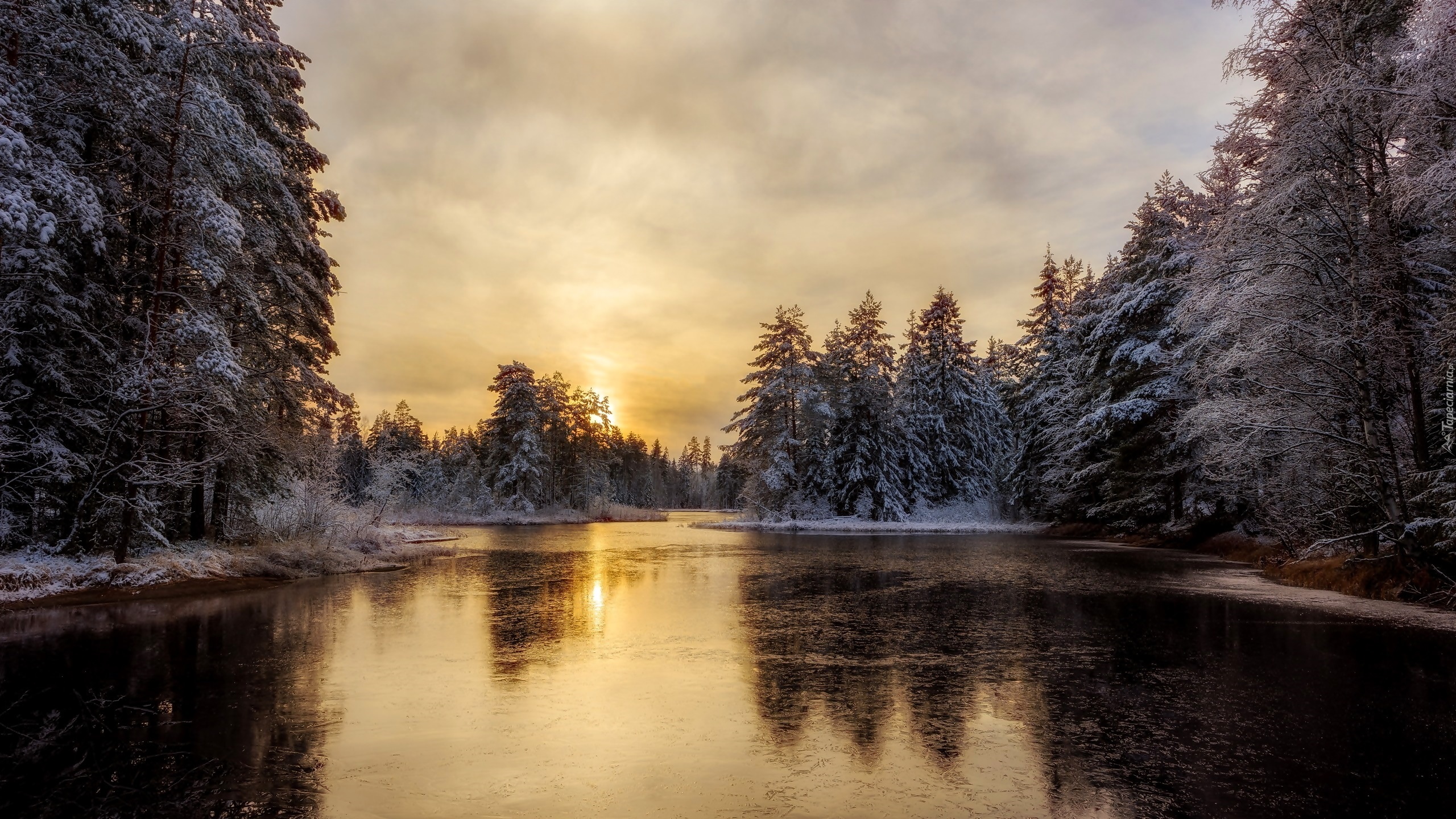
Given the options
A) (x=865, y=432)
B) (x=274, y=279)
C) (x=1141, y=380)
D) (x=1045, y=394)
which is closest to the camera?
(x=274, y=279)

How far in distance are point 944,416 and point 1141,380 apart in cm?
2128

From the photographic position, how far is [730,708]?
7.05 metres

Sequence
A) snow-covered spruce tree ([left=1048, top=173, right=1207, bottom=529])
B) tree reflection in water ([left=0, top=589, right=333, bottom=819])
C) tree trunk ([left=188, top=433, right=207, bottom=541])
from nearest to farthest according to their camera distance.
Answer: tree reflection in water ([left=0, top=589, right=333, bottom=819]) → tree trunk ([left=188, top=433, right=207, bottom=541]) → snow-covered spruce tree ([left=1048, top=173, right=1207, bottom=529])

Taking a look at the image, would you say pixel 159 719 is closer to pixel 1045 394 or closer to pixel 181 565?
pixel 181 565

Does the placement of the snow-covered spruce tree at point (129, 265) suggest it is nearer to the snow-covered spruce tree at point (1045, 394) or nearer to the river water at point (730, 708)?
the river water at point (730, 708)

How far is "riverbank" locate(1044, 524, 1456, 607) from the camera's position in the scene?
1343 cm

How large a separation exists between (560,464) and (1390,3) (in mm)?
66959

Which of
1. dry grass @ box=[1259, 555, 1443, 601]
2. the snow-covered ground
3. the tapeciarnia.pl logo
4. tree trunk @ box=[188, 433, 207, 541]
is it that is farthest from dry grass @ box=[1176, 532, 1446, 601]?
tree trunk @ box=[188, 433, 207, 541]

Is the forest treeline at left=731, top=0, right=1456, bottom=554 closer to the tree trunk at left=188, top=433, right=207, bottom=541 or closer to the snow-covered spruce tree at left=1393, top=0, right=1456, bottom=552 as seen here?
the snow-covered spruce tree at left=1393, top=0, right=1456, bottom=552

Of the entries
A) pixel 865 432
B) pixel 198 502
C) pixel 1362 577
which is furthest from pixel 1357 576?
pixel 865 432

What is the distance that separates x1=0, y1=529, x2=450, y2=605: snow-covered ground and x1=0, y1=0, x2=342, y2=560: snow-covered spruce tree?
603 millimetres

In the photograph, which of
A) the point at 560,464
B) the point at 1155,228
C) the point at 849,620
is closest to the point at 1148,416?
the point at 1155,228

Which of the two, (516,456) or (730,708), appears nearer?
(730,708)

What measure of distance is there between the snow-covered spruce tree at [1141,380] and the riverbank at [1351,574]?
6.27 metres
